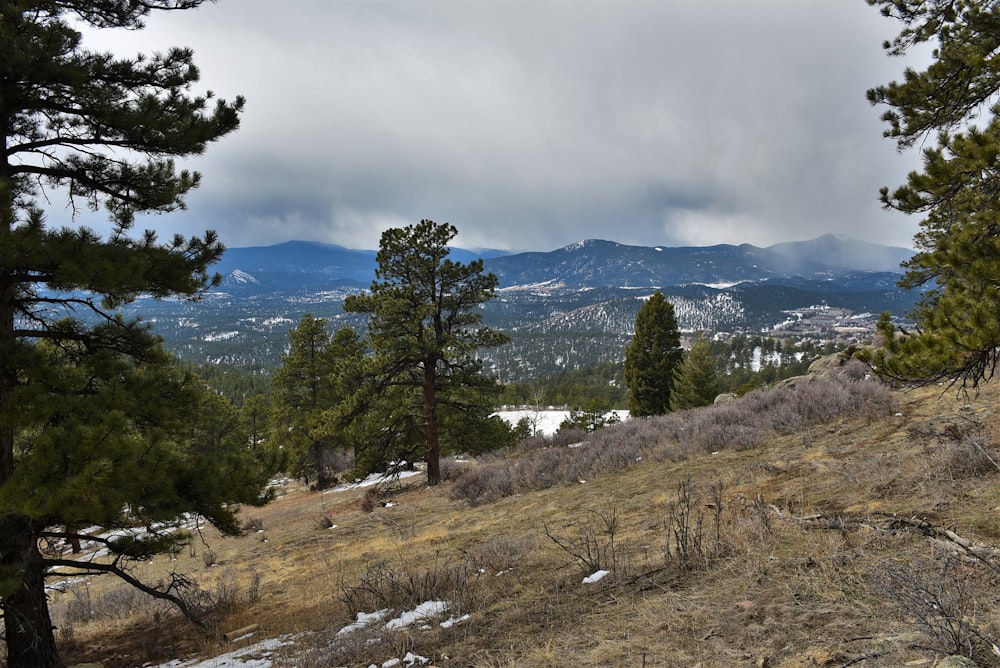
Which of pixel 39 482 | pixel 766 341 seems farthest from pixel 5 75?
pixel 766 341

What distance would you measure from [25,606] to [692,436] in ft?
36.2

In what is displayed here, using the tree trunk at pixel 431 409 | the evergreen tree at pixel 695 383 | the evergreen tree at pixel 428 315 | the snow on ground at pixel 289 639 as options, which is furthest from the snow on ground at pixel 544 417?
the snow on ground at pixel 289 639

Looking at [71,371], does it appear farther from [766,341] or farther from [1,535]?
[766,341]

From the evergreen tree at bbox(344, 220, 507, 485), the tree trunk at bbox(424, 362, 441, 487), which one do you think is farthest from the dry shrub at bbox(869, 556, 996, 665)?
the tree trunk at bbox(424, 362, 441, 487)

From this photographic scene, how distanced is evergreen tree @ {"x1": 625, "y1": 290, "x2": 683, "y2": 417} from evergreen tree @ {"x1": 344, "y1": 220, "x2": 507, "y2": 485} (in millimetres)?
18496

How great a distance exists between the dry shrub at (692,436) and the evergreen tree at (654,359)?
17.6 metres

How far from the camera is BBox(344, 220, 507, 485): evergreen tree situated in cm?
1491

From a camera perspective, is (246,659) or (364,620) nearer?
(246,659)

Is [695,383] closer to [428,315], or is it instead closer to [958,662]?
[428,315]

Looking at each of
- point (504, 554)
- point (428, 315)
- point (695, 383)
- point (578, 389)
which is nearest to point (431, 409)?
point (428, 315)

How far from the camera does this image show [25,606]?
4.74 m

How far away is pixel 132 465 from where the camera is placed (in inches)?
160

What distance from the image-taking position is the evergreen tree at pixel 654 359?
32.1 metres

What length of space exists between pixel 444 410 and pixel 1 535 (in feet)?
42.6
